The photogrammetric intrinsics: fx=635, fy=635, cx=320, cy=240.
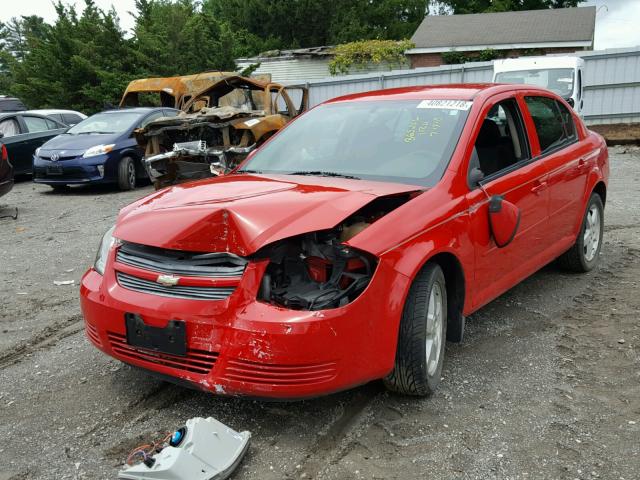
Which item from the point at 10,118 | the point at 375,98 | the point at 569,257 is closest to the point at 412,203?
the point at 375,98

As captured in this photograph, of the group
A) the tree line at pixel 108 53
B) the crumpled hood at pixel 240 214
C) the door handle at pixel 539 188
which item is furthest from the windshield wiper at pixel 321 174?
the tree line at pixel 108 53

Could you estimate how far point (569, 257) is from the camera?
552 cm

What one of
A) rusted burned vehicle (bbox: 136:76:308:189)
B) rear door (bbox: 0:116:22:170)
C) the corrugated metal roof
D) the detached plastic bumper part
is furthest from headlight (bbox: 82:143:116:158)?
the corrugated metal roof

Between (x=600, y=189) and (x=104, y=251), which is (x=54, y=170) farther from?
(x=600, y=189)

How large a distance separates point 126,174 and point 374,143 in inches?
330

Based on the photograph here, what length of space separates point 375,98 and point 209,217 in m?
1.98

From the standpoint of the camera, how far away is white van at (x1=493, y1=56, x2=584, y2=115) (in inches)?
526

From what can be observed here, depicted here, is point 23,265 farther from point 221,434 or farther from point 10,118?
point 10,118

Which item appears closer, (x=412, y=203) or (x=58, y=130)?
(x=412, y=203)

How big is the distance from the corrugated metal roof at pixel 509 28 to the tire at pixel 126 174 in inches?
844

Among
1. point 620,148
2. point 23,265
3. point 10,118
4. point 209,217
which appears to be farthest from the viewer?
point 620,148

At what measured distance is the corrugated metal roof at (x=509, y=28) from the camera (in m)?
28.8

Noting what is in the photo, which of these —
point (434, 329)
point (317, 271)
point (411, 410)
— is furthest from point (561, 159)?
point (317, 271)

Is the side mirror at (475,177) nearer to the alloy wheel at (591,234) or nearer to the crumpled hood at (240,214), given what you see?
the crumpled hood at (240,214)
